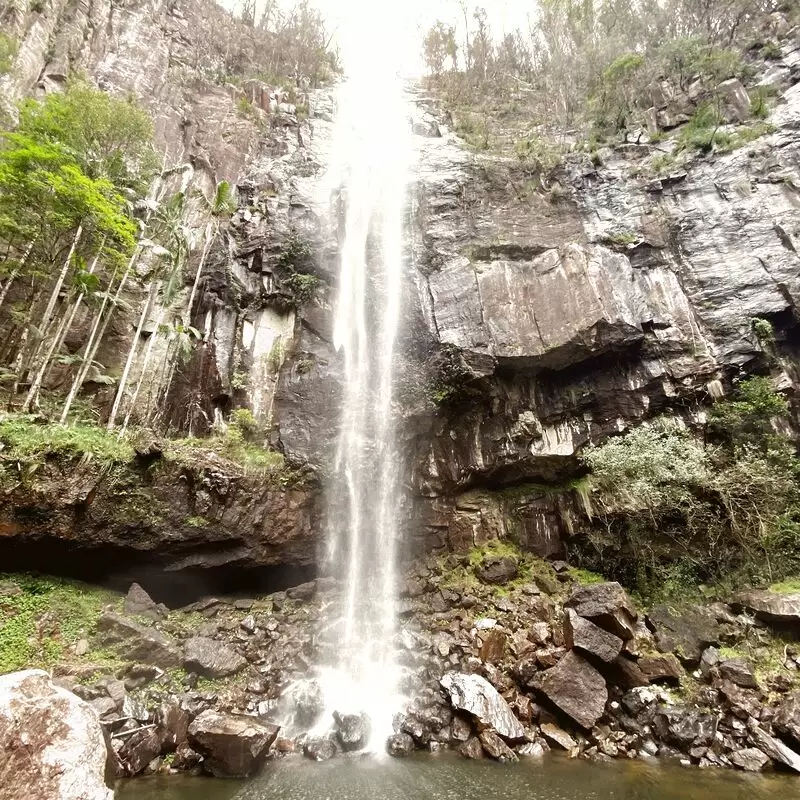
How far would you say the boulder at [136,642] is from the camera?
9.17 m

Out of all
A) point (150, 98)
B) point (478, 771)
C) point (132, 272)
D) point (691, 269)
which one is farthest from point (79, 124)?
point (691, 269)

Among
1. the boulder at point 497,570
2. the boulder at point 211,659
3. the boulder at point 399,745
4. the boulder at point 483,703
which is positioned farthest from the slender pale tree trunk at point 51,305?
the boulder at point 497,570

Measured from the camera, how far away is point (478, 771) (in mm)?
7273

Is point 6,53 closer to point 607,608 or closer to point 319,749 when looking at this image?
point 319,749

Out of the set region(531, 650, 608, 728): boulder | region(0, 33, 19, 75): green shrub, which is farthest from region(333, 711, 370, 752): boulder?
region(0, 33, 19, 75): green shrub

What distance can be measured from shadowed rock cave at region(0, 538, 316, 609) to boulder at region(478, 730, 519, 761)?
6857 millimetres

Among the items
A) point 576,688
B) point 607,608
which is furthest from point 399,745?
point 607,608

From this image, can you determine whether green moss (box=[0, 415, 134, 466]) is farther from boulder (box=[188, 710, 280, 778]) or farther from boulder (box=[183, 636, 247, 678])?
boulder (box=[188, 710, 280, 778])

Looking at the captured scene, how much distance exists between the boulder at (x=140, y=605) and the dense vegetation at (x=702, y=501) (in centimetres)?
1194

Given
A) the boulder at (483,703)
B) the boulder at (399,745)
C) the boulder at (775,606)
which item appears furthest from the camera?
the boulder at (775,606)

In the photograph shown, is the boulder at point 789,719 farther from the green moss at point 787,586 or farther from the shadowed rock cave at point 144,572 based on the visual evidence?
the shadowed rock cave at point 144,572

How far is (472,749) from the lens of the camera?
7.84m

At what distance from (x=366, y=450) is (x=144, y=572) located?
23.1 feet

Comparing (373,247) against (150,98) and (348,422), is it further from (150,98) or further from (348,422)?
(150,98)
